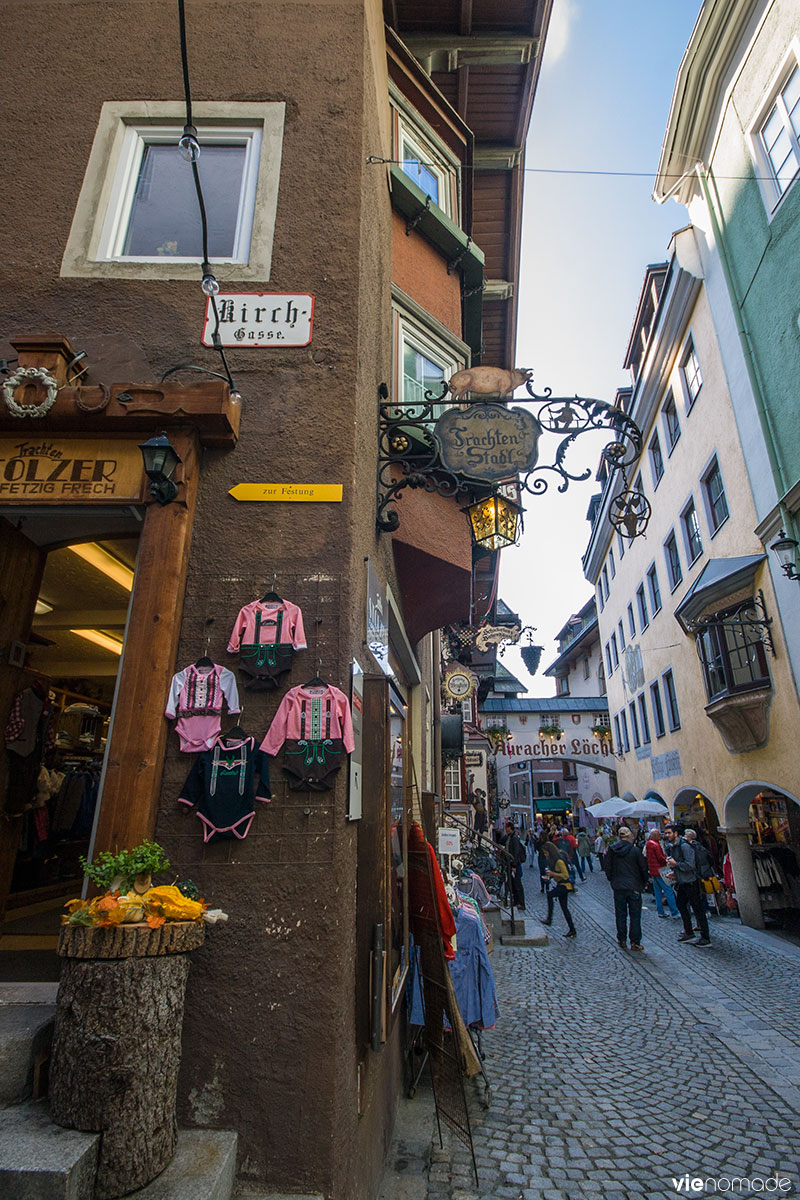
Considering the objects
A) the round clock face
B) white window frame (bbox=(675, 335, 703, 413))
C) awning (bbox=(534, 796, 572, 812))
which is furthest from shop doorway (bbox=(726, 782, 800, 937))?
awning (bbox=(534, 796, 572, 812))

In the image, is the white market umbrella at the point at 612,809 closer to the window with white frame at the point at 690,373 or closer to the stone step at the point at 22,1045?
the window with white frame at the point at 690,373

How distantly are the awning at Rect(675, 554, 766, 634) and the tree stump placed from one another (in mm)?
13439

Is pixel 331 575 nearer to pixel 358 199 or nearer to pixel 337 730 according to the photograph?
pixel 337 730

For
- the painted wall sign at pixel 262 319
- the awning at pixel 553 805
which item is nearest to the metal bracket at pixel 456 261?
the painted wall sign at pixel 262 319

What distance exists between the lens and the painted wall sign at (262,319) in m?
4.45

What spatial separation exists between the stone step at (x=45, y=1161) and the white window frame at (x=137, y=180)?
516cm

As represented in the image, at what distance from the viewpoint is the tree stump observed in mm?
2396

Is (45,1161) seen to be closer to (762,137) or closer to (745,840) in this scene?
(745,840)

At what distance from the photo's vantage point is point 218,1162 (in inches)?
104

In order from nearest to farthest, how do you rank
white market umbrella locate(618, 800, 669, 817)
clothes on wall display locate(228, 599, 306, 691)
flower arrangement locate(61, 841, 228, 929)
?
flower arrangement locate(61, 841, 228, 929), clothes on wall display locate(228, 599, 306, 691), white market umbrella locate(618, 800, 669, 817)

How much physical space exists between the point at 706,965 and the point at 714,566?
8.37 m

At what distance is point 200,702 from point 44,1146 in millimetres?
1884

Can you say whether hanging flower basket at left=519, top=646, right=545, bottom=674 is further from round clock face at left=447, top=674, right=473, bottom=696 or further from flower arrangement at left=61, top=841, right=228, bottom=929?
flower arrangement at left=61, top=841, right=228, bottom=929

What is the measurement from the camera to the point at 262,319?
14.8 feet
